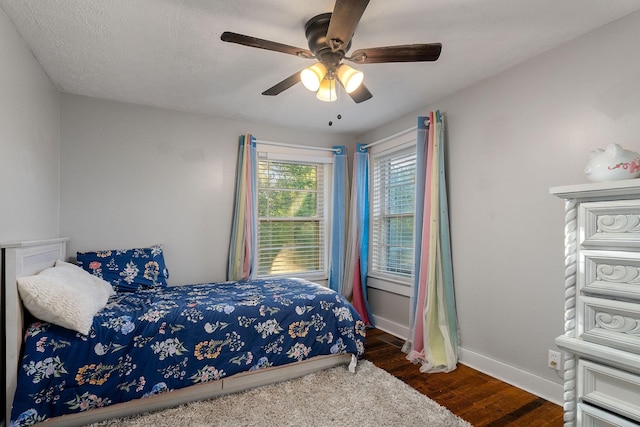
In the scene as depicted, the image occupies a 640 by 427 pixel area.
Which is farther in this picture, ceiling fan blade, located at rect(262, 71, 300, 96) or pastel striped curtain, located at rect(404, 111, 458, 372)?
pastel striped curtain, located at rect(404, 111, 458, 372)

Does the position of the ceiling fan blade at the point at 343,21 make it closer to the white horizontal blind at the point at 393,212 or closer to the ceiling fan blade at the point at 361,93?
the ceiling fan blade at the point at 361,93

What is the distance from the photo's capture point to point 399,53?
1.73m

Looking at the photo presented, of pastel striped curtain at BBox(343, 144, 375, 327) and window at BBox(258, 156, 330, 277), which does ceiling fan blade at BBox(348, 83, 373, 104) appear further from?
window at BBox(258, 156, 330, 277)

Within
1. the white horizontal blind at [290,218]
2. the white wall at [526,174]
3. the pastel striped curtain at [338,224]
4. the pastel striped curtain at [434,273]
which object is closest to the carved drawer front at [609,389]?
the white wall at [526,174]

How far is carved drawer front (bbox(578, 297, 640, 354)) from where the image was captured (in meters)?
1.32

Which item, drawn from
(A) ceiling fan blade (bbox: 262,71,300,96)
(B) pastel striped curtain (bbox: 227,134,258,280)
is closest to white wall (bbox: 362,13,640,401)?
(A) ceiling fan blade (bbox: 262,71,300,96)

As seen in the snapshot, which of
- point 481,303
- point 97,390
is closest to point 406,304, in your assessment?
point 481,303

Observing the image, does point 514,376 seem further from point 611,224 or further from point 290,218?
point 290,218

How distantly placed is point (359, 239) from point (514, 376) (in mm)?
1959

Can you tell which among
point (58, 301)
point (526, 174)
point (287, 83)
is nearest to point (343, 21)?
point (287, 83)

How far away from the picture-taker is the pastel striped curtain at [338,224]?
154 inches

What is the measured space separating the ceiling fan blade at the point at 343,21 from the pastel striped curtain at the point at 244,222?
199 centimetres

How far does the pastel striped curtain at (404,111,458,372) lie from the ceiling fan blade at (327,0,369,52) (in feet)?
4.96

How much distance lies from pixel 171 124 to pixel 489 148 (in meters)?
2.94
